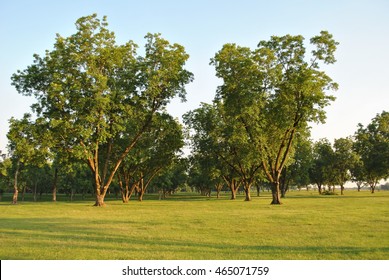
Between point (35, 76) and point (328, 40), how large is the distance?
37.5 meters

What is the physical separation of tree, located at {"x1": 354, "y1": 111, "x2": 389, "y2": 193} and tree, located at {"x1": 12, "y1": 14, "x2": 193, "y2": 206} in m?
52.8

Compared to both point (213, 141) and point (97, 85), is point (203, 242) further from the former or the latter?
point (213, 141)

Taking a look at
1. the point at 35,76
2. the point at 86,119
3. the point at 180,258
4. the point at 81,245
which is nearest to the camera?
the point at 180,258

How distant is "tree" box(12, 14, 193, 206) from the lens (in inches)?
1711

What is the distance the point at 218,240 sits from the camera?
1571 centimetres

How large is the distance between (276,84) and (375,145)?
158ft

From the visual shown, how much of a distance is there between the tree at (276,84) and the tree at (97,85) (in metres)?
6.53

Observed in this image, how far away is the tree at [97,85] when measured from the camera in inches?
1711

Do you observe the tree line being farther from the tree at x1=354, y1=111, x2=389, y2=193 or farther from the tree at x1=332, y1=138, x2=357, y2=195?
the tree at x1=332, y1=138, x2=357, y2=195

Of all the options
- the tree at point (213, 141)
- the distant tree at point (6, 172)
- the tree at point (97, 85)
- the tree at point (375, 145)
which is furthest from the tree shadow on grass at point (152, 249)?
the tree at point (375, 145)

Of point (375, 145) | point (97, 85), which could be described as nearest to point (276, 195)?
point (97, 85)

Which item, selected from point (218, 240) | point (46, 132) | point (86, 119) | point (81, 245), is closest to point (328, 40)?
point (86, 119)

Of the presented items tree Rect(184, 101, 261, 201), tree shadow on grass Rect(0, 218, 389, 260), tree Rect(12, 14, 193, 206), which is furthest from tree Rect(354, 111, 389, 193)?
tree shadow on grass Rect(0, 218, 389, 260)
